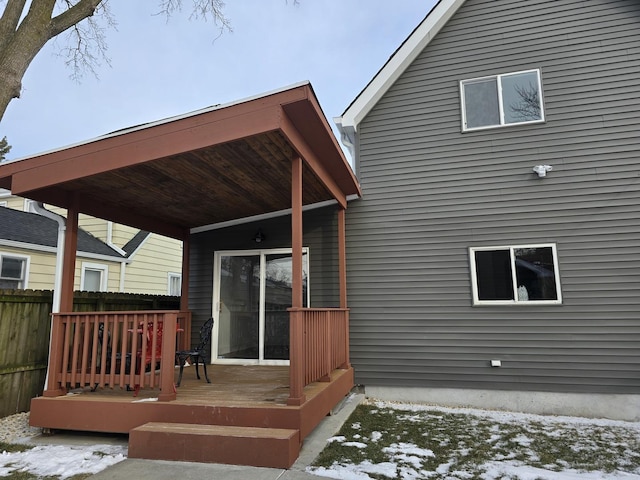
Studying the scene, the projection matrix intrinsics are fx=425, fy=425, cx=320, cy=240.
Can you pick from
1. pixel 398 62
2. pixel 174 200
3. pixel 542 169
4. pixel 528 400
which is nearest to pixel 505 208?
pixel 542 169

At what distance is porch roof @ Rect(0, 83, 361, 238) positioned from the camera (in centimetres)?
362

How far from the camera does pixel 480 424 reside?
4.74 metres

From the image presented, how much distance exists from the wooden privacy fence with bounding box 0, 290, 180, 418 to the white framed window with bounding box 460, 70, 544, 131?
6.16 metres

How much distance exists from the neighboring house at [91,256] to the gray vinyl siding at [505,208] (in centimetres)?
528

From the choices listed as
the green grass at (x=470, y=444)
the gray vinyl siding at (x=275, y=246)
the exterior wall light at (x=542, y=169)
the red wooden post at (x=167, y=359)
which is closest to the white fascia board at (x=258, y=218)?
the gray vinyl siding at (x=275, y=246)

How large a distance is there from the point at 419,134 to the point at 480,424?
13.3 feet

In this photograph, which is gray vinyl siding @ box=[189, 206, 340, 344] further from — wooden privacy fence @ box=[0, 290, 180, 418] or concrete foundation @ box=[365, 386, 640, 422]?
wooden privacy fence @ box=[0, 290, 180, 418]

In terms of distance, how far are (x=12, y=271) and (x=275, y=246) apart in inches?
203

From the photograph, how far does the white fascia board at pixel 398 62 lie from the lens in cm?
641

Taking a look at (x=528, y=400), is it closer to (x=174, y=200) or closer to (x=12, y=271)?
(x=174, y=200)

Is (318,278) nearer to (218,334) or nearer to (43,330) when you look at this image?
(218,334)

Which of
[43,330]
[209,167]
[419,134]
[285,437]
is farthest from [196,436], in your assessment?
[419,134]

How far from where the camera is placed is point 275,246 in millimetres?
6734

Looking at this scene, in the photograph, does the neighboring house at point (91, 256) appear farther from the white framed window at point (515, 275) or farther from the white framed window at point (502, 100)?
the white framed window at point (502, 100)
